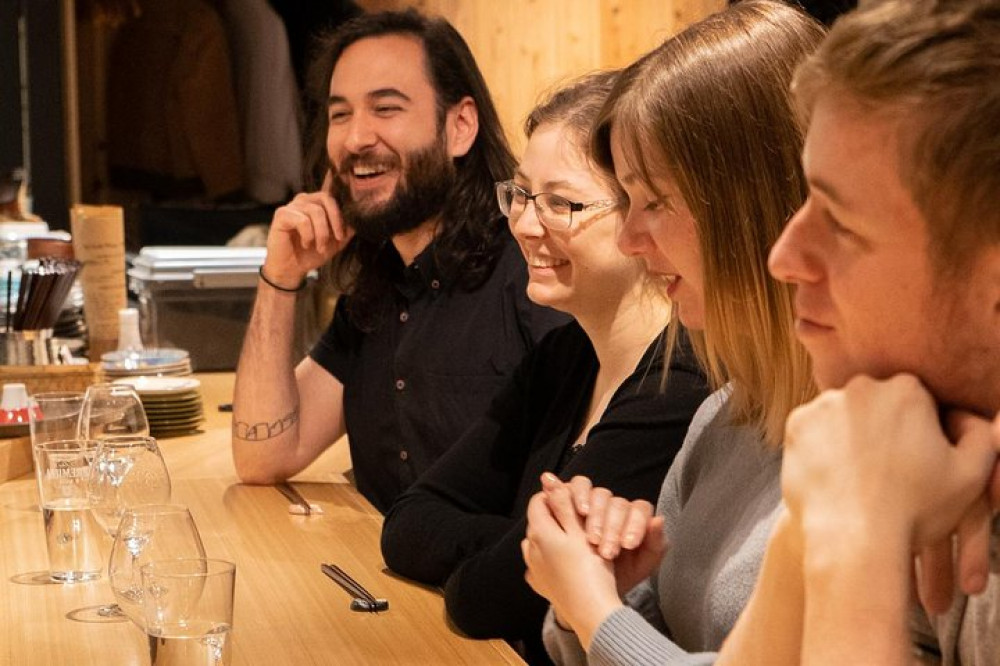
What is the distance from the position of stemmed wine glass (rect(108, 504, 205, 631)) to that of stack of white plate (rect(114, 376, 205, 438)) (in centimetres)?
144

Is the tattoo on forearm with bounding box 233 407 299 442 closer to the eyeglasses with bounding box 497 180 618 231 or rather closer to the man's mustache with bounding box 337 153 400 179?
the man's mustache with bounding box 337 153 400 179

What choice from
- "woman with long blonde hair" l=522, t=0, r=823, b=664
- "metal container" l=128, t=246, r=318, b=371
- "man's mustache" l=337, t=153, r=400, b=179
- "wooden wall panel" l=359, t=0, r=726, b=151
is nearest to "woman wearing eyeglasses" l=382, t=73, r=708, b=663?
"woman with long blonde hair" l=522, t=0, r=823, b=664

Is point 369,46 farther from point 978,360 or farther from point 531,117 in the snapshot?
point 978,360

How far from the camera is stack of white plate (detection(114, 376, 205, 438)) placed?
2961 millimetres

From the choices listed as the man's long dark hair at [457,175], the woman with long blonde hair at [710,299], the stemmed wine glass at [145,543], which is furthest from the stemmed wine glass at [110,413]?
the woman with long blonde hair at [710,299]

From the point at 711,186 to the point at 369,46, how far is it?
5.21 ft

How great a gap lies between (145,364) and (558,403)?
56.8 inches

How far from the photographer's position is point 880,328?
93 cm

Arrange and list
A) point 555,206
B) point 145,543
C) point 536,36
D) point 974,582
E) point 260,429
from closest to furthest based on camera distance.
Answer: point 974,582, point 145,543, point 555,206, point 260,429, point 536,36

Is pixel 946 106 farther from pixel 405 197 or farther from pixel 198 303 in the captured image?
pixel 198 303

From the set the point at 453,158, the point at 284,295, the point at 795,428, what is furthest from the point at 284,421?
the point at 795,428

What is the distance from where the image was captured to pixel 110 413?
210 centimetres

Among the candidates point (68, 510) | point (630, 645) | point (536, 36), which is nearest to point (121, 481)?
point (68, 510)

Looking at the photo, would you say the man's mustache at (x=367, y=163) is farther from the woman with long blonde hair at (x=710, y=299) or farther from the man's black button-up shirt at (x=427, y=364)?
the woman with long blonde hair at (x=710, y=299)
